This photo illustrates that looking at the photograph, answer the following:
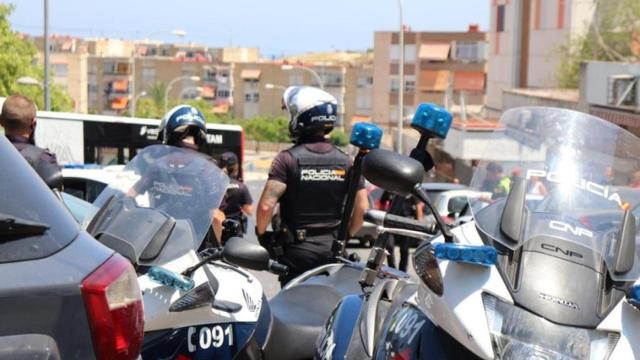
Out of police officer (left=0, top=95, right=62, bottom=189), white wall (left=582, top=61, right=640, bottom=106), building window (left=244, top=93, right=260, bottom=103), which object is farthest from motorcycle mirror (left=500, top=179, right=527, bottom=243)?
building window (left=244, top=93, right=260, bottom=103)

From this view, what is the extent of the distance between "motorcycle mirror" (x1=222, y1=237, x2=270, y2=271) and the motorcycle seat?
0.61 m

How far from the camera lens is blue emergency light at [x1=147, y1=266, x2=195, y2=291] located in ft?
15.9

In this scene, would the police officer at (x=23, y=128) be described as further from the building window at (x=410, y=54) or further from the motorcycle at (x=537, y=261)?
the building window at (x=410, y=54)

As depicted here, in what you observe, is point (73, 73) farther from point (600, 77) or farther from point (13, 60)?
point (600, 77)

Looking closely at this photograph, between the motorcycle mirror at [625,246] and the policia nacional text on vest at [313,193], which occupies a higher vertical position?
the motorcycle mirror at [625,246]

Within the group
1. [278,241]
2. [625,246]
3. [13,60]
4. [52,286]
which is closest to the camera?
[52,286]

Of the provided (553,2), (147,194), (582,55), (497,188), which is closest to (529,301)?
(497,188)

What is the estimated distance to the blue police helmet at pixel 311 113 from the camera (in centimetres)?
694

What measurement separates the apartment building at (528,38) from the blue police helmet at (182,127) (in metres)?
50.1

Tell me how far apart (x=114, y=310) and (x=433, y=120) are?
2521 millimetres

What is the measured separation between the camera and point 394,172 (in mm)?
3896

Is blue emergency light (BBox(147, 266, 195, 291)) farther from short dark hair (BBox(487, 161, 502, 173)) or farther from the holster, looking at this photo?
the holster

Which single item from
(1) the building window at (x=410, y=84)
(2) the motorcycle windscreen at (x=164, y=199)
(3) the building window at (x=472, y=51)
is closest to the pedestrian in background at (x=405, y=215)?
(2) the motorcycle windscreen at (x=164, y=199)

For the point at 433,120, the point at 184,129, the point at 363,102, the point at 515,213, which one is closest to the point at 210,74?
the point at 363,102
